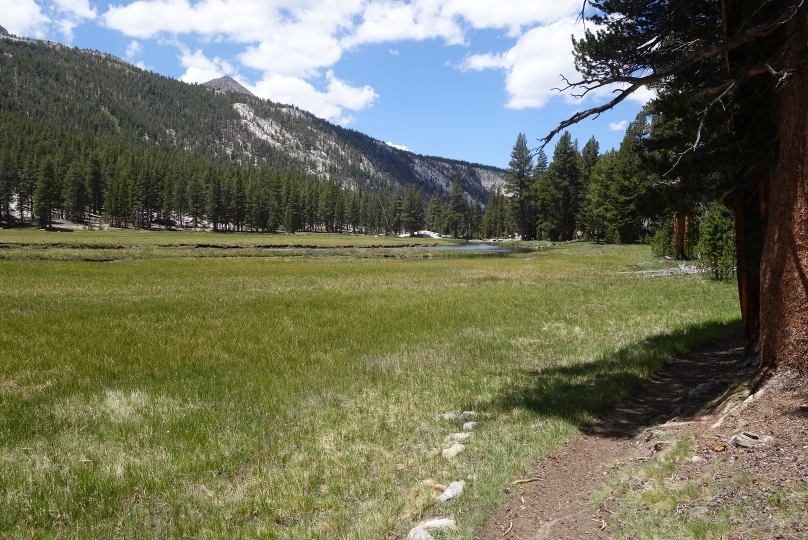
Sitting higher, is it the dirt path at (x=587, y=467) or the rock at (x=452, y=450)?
the dirt path at (x=587, y=467)

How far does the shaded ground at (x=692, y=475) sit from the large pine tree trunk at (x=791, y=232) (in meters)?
0.62

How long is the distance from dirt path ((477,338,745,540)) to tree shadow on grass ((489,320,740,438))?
0.02 meters

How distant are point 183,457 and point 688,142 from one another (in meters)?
11.2

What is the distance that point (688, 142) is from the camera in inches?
378

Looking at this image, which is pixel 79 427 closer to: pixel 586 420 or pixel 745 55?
pixel 586 420

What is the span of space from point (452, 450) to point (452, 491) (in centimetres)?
128

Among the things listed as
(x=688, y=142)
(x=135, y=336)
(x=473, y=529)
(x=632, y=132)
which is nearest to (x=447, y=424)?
(x=473, y=529)

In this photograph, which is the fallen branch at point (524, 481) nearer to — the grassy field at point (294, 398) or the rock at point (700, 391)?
the grassy field at point (294, 398)

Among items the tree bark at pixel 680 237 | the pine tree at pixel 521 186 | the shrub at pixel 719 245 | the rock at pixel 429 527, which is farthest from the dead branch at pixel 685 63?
the pine tree at pixel 521 186

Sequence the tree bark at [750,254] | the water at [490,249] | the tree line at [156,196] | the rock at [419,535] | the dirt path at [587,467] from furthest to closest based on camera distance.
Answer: the tree line at [156,196]
the water at [490,249]
the tree bark at [750,254]
the dirt path at [587,467]
the rock at [419,535]

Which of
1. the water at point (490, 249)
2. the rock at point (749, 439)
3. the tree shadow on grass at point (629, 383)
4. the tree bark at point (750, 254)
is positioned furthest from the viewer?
the water at point (490, 249)

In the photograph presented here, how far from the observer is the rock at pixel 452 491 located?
5202 millimetres

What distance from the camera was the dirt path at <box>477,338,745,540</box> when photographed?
14.7 ft

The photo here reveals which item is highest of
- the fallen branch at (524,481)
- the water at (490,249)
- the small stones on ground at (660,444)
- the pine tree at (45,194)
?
the pine tree at (45,194)
